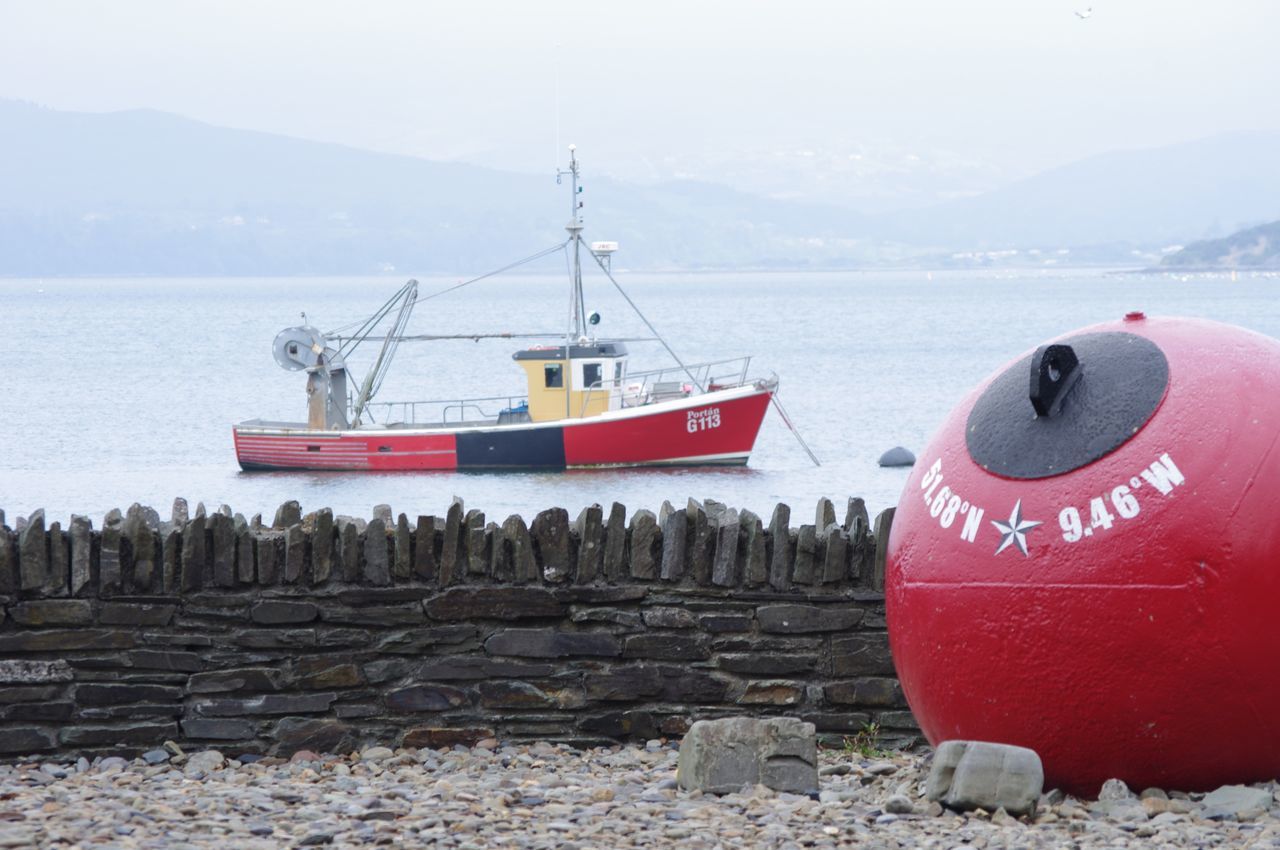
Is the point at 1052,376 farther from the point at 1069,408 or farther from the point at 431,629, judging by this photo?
the point at 431,629

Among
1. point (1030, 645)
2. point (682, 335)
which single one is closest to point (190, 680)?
point (1030, 645)

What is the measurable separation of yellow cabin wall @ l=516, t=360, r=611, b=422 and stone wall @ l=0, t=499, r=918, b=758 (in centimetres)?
3067

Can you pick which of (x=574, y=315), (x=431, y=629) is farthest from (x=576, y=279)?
(x=431, y=629)

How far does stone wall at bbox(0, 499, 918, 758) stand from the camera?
7.27 metres

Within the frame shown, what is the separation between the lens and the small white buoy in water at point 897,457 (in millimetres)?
42656

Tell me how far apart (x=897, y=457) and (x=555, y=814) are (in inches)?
1484

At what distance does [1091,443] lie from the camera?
5.88m

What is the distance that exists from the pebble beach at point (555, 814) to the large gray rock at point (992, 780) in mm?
60

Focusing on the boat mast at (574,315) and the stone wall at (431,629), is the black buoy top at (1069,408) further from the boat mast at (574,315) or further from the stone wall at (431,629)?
the boat mast at (574,315)

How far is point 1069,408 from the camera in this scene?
6.05 meters

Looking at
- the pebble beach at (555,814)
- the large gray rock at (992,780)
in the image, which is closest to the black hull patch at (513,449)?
the pebble beach at (555,814)

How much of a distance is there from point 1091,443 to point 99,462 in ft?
145

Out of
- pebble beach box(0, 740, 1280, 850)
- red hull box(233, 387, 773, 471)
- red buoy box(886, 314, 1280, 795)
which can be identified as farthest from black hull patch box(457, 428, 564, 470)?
red buoy box(886, 314, 1280, 795)

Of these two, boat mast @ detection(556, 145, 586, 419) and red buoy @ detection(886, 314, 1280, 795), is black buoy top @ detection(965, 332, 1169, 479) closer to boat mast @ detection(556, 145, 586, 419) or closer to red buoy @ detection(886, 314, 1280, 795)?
red buoy @ detection(886, 314, 1280, 795)
